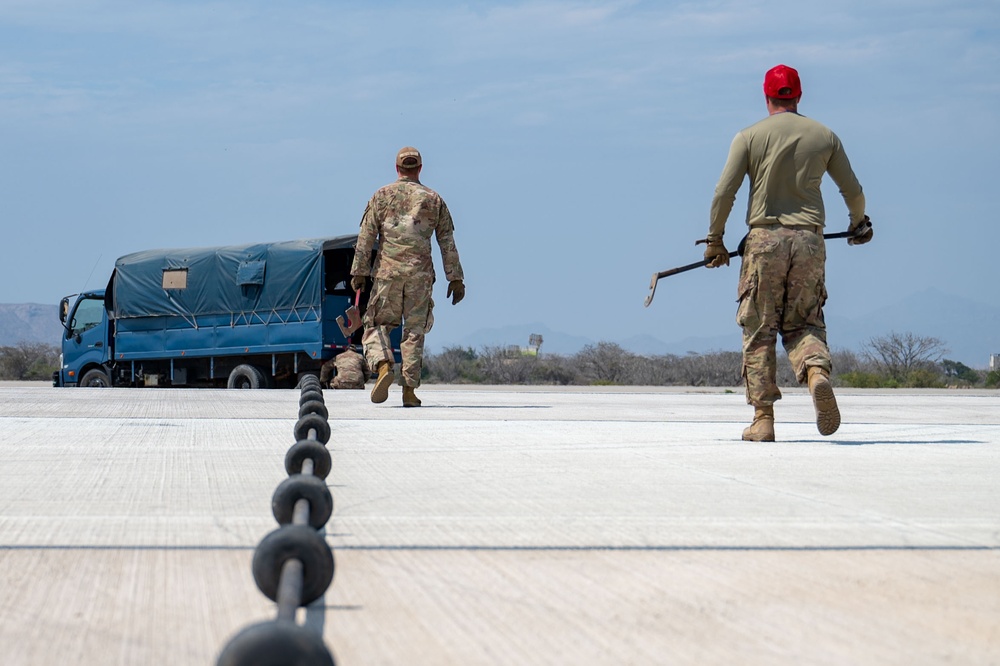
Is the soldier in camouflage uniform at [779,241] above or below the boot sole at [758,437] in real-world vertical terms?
above

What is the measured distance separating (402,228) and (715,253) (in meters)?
3.92

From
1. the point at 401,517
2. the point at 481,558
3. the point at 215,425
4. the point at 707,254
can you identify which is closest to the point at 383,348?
the point at 215,425

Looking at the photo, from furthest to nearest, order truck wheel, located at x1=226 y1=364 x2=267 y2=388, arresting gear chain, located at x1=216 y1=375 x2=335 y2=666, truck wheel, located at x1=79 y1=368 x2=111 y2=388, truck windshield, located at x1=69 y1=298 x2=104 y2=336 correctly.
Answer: truck windshield, located at x1=69 y1=298 x2=104 y2=336 < truck wheel, located at x1=79 y1=368 x2=111 y2=388 < truck wheel, located at x1=226 y1=364 x2=267 y2=388 < arresting gear chain, located at x1=216 y1=375 x2=335 y2=666

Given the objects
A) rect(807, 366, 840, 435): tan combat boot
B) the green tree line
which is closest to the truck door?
the green tree line

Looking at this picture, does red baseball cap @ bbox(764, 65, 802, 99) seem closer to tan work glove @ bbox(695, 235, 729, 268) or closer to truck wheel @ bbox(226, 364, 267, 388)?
tan work glove @ bbox(695, 235, 729, 268)

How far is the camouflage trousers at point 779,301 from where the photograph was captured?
726cm

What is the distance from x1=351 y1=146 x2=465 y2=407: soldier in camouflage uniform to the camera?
35.3ft

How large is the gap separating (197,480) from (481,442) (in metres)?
2.10

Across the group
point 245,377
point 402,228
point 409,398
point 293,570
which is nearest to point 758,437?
point 409,398

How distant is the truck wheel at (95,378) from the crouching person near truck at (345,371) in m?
5.05

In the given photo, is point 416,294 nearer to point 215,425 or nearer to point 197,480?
point 215,425

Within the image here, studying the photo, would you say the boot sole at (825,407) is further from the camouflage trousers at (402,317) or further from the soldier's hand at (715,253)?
the camouflage trousers at (402,317)

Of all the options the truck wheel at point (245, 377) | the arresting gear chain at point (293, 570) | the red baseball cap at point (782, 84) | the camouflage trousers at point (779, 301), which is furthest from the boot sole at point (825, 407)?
the truck wheel at point (245, 377)

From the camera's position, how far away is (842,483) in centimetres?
516
